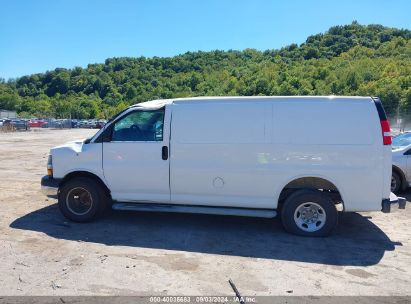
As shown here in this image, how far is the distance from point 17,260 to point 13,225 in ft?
5.63

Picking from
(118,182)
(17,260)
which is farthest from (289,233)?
(17,260)

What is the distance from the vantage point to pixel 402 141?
9.71 m

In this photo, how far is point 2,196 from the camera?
873cm

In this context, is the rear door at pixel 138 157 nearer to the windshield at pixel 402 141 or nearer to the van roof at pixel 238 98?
the van roof at pixel 238 98

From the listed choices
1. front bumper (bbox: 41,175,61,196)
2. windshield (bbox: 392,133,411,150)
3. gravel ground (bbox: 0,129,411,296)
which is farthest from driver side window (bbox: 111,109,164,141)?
windshield (bbox: 392,133,411,150)

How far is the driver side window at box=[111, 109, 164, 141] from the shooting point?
257 inches

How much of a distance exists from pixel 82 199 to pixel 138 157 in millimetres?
1304

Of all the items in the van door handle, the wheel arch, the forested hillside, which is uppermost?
the forested hillside

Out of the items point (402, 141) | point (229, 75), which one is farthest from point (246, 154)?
point (229, 75)

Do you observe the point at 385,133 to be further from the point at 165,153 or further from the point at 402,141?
the point at 402,141

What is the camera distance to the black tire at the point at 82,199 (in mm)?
6715

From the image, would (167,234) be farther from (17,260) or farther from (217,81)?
(217,81)

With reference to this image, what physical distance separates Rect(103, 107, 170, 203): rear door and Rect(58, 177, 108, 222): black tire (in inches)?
10.3

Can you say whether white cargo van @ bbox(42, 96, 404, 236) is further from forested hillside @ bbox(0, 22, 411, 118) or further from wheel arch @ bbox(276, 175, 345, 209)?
forested hillside @ bbox(0, 22, 411, 118)
